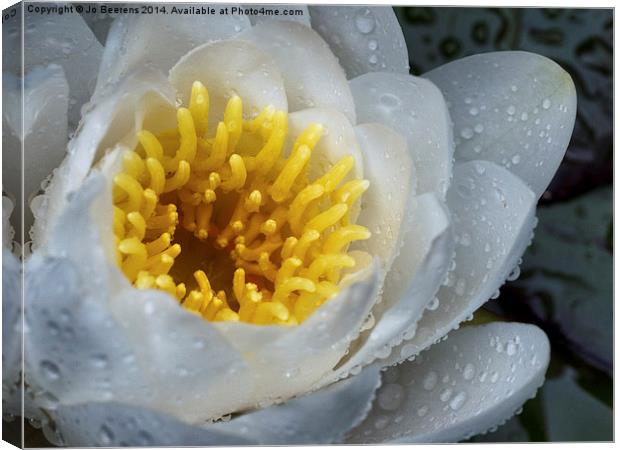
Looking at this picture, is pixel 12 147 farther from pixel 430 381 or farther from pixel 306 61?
pixel 430 381

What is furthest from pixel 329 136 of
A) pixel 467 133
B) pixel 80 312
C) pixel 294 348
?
pixel 80 312

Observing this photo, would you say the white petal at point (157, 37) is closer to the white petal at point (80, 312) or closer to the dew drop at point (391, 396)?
the white petal at point (80, 312)

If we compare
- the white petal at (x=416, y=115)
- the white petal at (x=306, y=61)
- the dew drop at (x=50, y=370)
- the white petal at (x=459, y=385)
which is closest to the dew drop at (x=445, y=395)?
the white petal at (x=459, y=385)

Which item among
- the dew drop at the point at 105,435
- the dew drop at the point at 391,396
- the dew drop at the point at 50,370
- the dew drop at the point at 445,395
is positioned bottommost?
the dew drop at the point at 391,396

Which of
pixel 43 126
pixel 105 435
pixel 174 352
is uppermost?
pixel 43 126

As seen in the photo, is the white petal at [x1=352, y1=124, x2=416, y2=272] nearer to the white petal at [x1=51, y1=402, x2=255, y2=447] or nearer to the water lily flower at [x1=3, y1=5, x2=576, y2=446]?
the water lily flower at [x1=3, y1=5, x2=576, y2=446]

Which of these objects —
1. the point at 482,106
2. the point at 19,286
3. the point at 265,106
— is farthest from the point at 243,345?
the point at 482,106

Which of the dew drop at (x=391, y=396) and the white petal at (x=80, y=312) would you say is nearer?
the white petal at (x=80, y=312)

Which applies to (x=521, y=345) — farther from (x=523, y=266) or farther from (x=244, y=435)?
(x=244, y=435)
